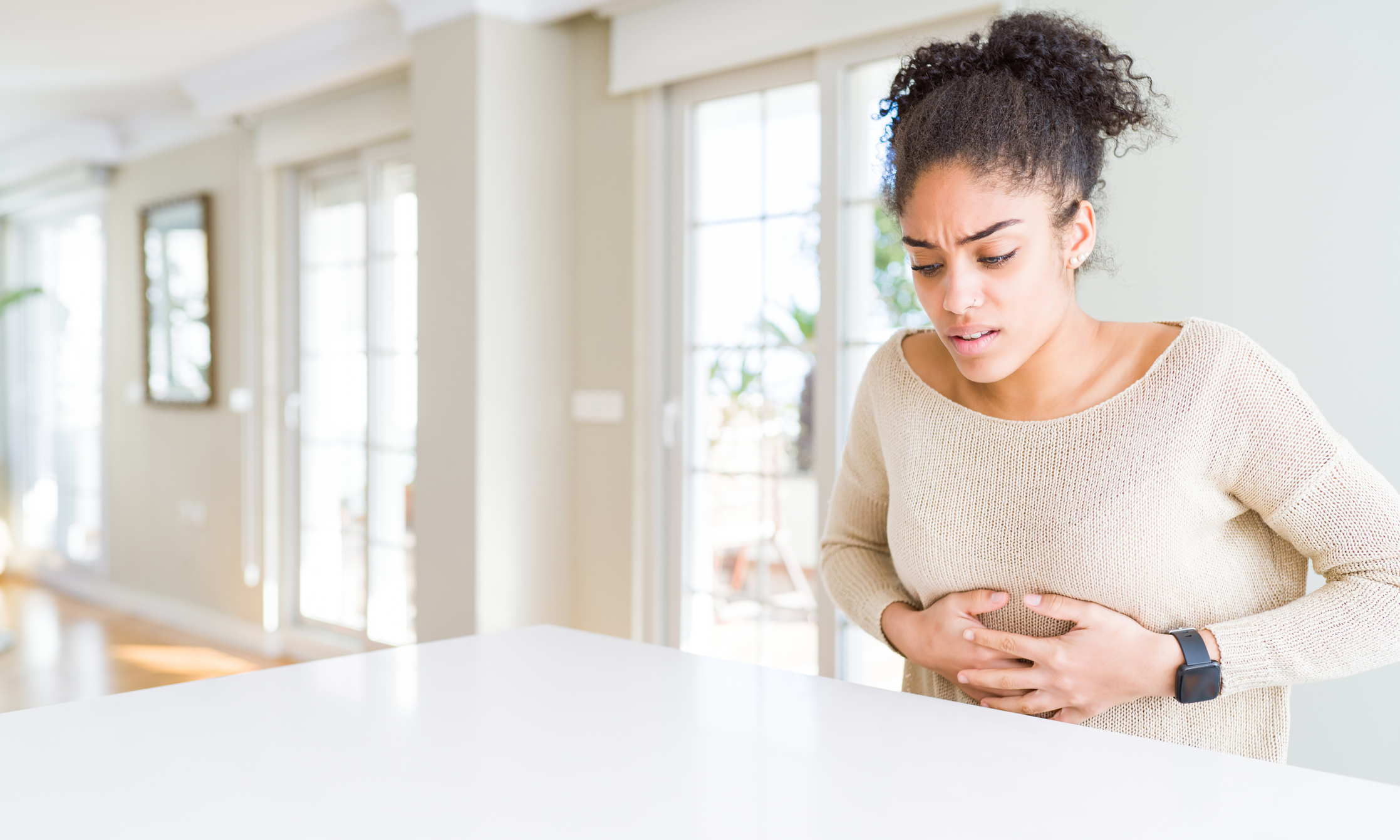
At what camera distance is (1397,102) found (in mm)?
1852

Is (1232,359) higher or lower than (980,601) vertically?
higher

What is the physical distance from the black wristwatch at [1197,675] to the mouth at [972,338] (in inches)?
14.1

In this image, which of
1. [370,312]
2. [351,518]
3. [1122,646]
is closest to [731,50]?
[370,312]

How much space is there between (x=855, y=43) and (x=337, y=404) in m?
2.81

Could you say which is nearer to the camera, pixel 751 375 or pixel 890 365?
pixel 890 365

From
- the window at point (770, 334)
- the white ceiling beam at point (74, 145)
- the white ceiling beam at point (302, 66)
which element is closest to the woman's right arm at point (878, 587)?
the window at point (770, 334)

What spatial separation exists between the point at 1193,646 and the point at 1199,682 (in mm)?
34

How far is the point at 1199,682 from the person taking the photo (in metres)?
1.03

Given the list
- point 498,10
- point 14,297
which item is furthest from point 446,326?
point 14,297

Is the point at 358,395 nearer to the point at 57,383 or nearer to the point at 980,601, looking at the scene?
the point at 57,383

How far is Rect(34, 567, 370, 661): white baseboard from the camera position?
14.7ft

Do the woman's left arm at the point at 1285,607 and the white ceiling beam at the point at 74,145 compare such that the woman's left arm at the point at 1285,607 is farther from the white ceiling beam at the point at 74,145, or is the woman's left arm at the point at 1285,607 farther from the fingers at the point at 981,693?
the white ceiling beam at the point at 74,145

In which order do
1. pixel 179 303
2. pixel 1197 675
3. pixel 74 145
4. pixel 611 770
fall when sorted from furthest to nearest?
pixel 74 145 → pixel 179 303 → pixel 1197 675 → pixel 611 770

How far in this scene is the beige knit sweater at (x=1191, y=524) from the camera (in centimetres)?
102
